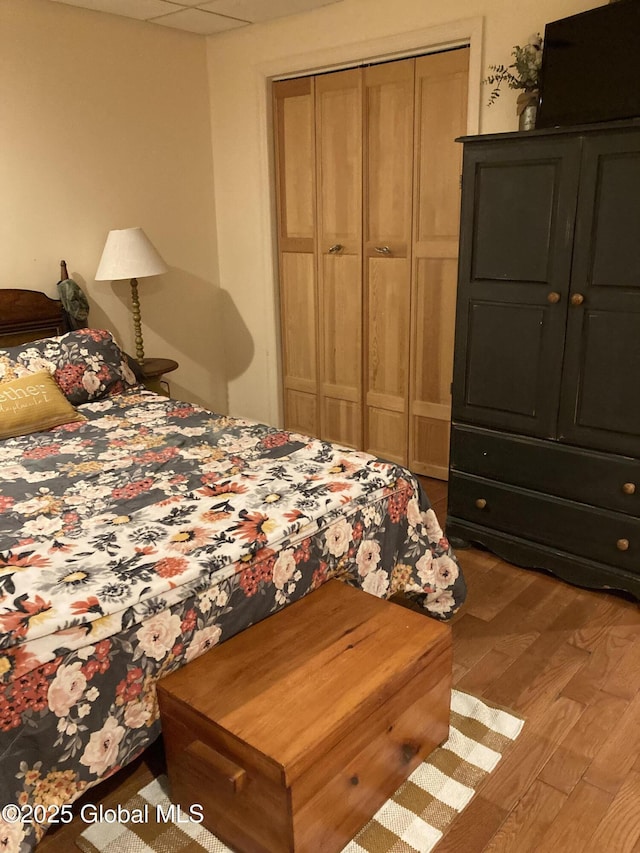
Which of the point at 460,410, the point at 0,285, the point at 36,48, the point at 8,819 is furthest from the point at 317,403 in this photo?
the point at 8,819

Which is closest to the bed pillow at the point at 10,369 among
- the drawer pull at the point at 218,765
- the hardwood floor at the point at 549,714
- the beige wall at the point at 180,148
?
the beige wall at the point at 180,148

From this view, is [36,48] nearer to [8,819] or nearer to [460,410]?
[460,410]

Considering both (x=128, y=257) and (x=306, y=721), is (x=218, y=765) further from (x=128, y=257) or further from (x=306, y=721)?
(x=128, y=257)

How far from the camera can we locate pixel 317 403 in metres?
4.25

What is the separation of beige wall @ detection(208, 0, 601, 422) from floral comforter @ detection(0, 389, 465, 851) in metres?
1.70

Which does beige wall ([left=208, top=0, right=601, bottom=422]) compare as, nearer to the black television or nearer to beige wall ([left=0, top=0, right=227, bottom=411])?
beige wall ([left=0, top=0, right=227, bottom=411])

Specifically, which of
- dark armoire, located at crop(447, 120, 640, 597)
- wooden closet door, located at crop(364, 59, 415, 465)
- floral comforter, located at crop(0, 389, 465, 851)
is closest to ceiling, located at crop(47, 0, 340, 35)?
wooden closet door, located at crop(364, 59, 415, 465)

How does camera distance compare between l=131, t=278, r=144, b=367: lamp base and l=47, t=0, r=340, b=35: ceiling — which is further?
l=131, t=278, r=144, b=367: lamp base

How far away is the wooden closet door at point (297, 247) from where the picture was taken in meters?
3.88

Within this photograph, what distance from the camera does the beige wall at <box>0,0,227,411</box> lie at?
132 inches

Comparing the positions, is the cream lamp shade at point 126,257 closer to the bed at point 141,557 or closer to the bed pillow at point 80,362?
the bed pillow at point 80,362

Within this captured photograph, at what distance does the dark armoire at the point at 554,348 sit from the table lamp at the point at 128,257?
5.53ft

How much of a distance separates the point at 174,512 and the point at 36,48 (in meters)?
2.61

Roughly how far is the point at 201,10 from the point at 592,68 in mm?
2061
